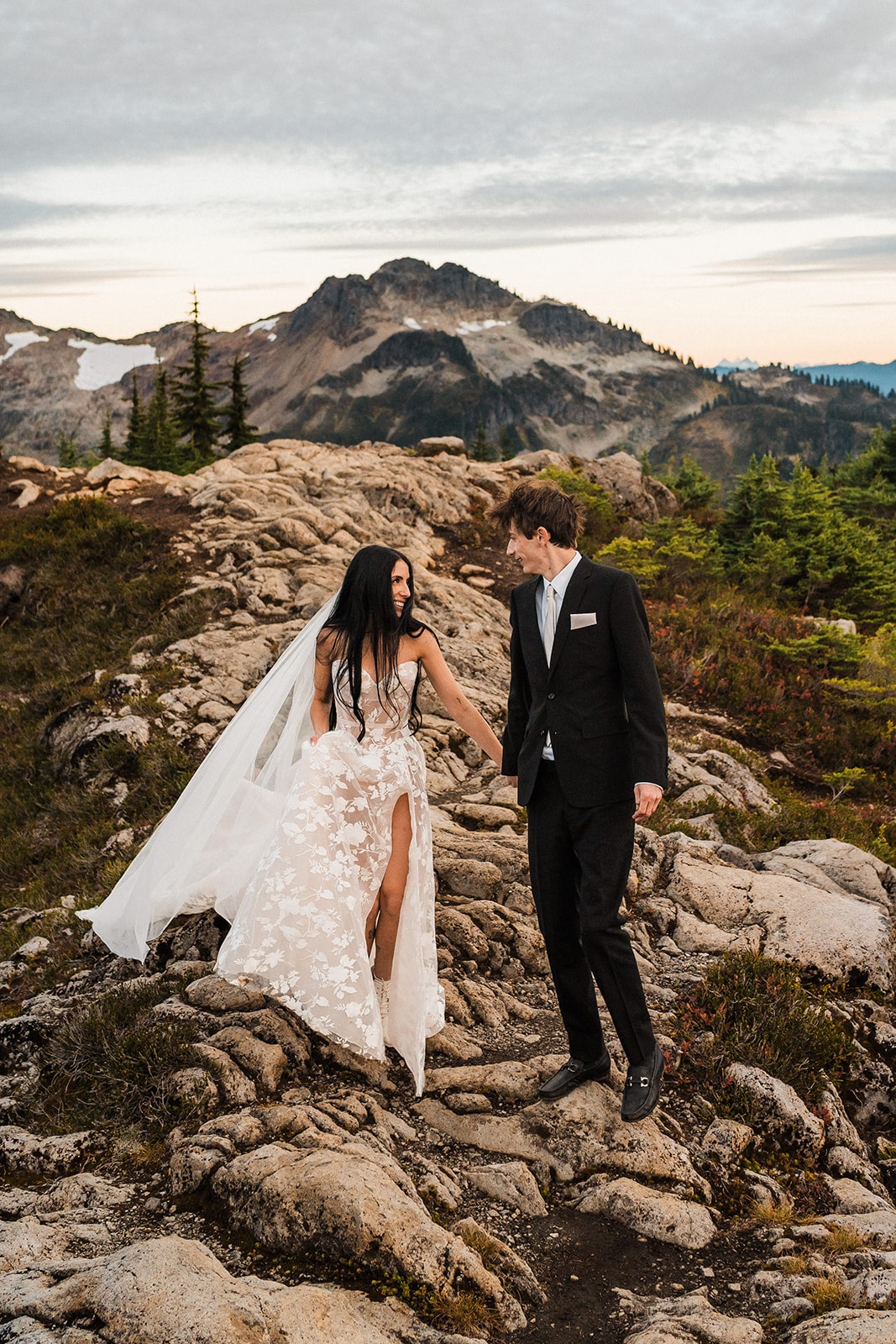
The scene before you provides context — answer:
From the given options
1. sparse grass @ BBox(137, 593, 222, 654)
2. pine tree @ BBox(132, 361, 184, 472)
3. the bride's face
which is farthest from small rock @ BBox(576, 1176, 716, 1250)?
pine tree @ BBox(132, 361, 184, 472)

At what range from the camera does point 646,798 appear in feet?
15.2

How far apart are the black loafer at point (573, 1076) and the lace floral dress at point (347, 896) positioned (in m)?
0.78

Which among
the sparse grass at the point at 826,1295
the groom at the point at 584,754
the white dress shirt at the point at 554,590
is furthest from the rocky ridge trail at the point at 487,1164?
the white dress shirt at the point at 554,590

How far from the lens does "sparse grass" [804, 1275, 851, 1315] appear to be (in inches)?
153

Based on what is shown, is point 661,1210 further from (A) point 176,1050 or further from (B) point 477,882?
(B) point 477,882

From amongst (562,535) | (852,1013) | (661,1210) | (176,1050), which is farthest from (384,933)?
(852,1013)

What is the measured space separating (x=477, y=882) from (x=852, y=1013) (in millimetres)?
3066

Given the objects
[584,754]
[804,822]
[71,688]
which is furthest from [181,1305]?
[71,688]

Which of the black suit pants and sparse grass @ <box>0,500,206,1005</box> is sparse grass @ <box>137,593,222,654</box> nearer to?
sparse grass @ <box>0,500,206,1005</box>

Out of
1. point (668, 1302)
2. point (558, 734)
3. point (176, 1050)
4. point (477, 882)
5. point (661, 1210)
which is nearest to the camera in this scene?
point (668, 1302)

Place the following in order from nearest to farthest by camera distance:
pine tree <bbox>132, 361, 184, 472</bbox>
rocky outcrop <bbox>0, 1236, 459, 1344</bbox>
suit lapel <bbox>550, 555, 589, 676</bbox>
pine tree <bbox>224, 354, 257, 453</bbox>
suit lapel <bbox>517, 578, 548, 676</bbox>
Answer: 1. rocky outcrop <bbox>0, 1236, 459, 1344</bbox>
2. suit lapel <bbox>550, 555, 589, 676</bbox>
3. suit lapel <bbox>517, 578, 548, 676</bbox>
4. pine tree <bbox>224, 354, 257, 453</bbox>
5. pine tree <bbox>132, 361, 184, 472</bbox>

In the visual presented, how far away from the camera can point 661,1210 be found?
466cm

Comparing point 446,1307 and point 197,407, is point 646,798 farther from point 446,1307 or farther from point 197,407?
point 197,407

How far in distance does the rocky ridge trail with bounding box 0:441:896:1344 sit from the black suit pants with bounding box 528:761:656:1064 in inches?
21.2
